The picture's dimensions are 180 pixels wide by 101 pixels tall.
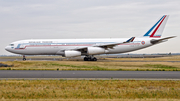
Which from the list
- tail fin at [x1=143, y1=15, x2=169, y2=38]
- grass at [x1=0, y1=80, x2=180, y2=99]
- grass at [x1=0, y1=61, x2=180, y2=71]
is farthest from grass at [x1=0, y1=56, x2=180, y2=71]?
tail fin at [x1=143, y1=15, x2=169, y2=38]

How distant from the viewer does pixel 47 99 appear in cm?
912

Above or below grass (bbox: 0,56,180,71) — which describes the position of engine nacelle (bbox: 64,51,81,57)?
above

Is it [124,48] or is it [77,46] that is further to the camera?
[124,48]

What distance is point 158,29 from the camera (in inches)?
1666

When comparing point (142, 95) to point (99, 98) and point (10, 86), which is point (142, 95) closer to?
point (99, 98)

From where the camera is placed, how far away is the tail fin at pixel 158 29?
139 ft

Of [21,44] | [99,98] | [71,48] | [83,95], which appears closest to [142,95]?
[99,98]

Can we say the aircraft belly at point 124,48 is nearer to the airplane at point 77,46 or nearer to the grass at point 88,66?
the airplane at point 77,46

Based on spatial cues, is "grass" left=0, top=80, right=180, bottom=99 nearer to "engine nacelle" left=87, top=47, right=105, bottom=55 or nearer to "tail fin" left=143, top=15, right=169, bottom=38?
"engine nacelle" left=87, top=47, right=105, bottom=55

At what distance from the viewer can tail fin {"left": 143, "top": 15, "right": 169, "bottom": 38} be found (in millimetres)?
42219

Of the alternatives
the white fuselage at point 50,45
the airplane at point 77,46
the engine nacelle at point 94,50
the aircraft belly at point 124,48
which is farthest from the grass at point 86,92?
the aircraft belly at point 124,48

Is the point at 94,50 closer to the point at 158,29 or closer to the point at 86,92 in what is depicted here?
the point at 158,29

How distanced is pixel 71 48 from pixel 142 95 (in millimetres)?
29643

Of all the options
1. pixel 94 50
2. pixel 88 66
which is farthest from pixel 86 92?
pixel 94 50
